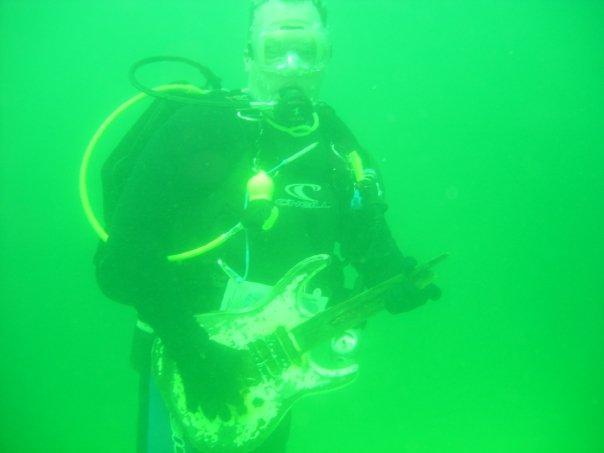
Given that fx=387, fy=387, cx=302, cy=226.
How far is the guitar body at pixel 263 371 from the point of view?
6.24 feet

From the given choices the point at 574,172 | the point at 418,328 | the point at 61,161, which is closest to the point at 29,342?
the point at 61,161

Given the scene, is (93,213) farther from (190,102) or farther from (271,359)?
(271,359)

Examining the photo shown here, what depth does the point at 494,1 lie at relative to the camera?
40.2 ft

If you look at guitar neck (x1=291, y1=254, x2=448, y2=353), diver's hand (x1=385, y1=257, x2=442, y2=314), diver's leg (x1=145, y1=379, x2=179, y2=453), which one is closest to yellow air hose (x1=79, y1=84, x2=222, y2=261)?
guitar neck (x1=291, y1=254, x2=448, y2=353)

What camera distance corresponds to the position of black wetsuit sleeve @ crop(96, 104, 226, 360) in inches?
58.7

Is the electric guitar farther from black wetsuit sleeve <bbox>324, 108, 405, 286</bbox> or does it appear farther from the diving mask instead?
the diving mask

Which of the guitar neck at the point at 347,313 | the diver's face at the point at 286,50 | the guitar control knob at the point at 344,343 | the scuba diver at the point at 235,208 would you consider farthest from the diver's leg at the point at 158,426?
the diver's face at the point at 286,50

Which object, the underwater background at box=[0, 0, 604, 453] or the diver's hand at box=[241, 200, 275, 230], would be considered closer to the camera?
the diver's hand at box=[241, 200, 275, 230]

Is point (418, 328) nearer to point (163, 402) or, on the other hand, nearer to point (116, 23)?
point (163, 402)

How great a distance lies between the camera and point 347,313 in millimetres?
2086

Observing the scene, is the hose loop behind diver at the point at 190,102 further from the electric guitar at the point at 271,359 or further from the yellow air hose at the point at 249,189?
the electric guitar at the point at 271,359

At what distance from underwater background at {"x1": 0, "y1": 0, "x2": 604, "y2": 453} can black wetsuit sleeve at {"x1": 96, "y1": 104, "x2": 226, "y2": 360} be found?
24.2 ft

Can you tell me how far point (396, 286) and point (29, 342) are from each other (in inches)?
338

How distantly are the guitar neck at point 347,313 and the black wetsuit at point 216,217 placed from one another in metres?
0.32
